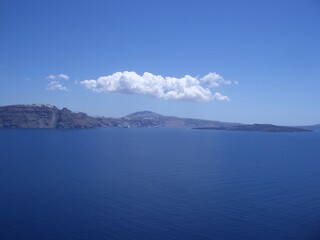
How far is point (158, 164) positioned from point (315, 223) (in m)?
31.8

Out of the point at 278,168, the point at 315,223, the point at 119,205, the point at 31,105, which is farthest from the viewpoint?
the point at 31,105

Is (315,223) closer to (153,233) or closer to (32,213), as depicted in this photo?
(153,233)

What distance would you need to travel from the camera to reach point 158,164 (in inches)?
2165

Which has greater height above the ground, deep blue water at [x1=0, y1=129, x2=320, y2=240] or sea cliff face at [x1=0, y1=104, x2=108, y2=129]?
sea cliff face at [x1=0, y1=104, x2=108, y2=129]

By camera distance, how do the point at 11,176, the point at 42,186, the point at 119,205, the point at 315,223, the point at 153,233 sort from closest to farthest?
the point at 153,233, the point at 315,223, the point at 119,205, the point at 42,186, the point at 11,176

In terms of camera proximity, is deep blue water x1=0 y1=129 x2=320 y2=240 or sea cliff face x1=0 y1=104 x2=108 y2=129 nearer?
deep blue water x1=0 y1=129 x2=320 y2=240

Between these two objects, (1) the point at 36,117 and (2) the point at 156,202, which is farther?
(1) the point at 36,117

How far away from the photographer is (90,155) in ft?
214

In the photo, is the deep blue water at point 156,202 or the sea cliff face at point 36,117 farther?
the sea cliff face at point 36,117

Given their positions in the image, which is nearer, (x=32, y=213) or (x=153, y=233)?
(x=153, y=233)

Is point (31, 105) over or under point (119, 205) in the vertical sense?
over

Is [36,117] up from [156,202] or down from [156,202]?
up

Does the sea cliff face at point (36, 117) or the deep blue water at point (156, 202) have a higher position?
the sea cliff face at point (36, 117)

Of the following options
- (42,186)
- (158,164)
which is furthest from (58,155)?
(42,186)
